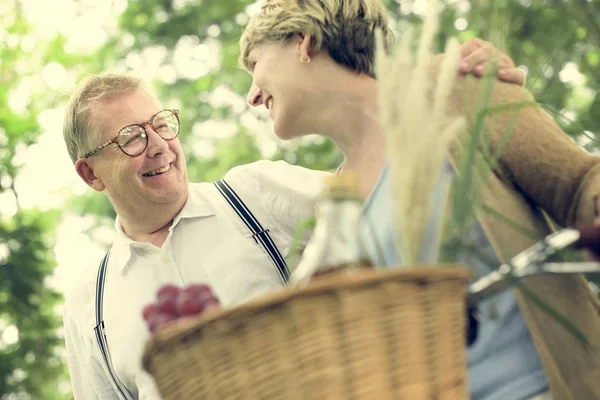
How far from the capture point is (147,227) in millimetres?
2822

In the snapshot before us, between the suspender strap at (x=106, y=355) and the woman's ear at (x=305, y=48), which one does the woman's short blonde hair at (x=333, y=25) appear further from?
the suspender strap at (x=106, y=355)

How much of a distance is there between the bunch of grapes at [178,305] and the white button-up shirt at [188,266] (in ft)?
3.83

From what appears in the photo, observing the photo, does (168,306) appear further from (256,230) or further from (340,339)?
(256,230)

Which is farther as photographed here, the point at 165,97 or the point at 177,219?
the point at 165,97

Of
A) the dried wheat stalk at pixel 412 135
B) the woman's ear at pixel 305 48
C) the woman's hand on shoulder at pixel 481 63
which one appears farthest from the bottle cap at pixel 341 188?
the woman's ear at pixel 305 48

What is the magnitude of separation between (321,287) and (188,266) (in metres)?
1.52

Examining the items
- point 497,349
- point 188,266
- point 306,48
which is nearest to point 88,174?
point 188,266

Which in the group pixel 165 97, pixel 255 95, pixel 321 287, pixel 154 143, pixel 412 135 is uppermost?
pixel 412 135

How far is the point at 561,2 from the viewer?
178 cm

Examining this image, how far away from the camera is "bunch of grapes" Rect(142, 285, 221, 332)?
49.9 inches

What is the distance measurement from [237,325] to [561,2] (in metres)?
0.99

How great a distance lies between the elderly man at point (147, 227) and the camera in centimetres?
255

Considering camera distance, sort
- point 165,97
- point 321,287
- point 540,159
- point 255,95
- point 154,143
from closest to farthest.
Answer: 1. point 321,287
2. point 540,159
3. point 255,95
4. point 154,143
5. point 165,97

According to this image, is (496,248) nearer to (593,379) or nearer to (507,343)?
(507,343)
